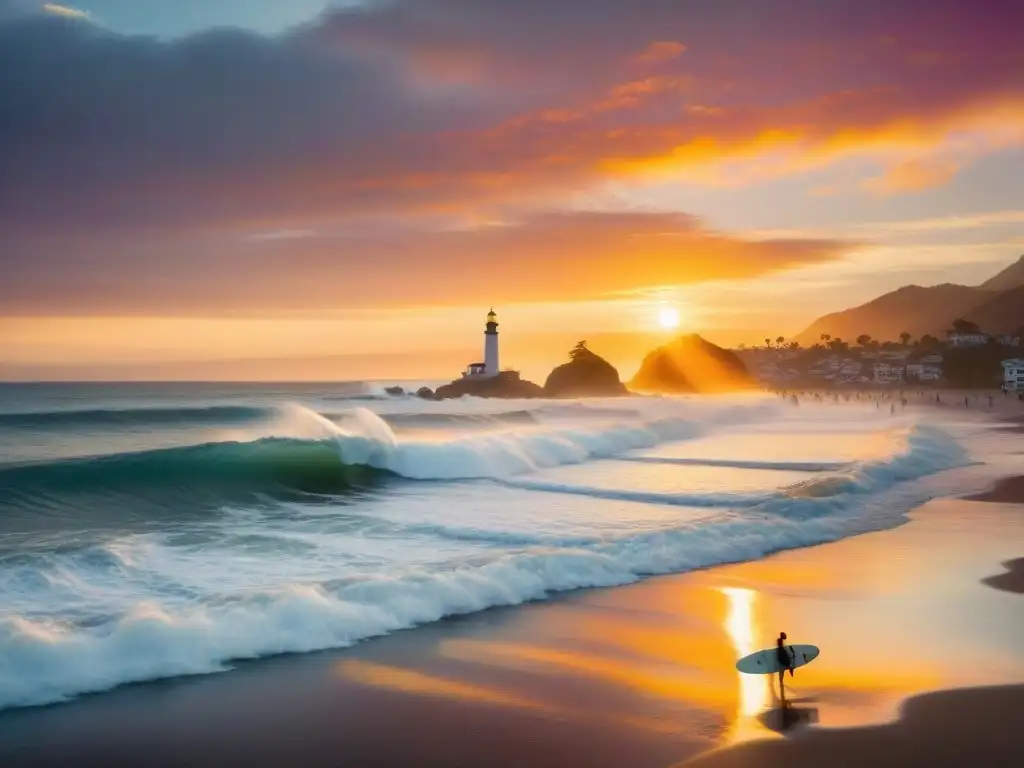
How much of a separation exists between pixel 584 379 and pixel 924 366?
7815 centimetres

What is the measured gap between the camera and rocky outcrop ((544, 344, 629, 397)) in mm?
108719

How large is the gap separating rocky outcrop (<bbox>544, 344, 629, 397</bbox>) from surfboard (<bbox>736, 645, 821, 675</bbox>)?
323ft

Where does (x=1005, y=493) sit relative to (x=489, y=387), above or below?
below

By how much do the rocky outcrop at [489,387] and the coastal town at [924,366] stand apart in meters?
69.7

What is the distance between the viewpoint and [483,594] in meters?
10.9

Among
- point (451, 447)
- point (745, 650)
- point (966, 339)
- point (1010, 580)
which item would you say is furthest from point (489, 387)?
point (966, 339)

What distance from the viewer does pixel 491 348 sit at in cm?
9594

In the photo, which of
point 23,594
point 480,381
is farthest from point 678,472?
point 480,381

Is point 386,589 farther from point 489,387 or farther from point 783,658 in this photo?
point 489,387

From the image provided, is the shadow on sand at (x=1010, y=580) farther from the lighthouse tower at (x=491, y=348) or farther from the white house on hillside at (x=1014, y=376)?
the white house on hillside at (x=1014, y=376)

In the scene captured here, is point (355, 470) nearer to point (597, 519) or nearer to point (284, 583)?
point (597, 519)

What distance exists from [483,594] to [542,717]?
3.76 metres

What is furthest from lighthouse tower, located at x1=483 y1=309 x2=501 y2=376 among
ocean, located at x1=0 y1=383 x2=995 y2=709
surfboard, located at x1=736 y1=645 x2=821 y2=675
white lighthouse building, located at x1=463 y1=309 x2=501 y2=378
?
surfboard, located at x1=736 y1=645 x2=821 y2=675

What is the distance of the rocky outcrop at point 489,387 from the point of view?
97.3 m
